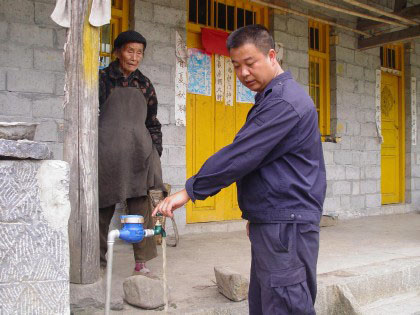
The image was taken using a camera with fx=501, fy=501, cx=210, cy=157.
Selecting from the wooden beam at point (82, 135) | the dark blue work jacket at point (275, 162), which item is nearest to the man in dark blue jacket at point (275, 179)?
the dark blue work jacket at point (275, 162)

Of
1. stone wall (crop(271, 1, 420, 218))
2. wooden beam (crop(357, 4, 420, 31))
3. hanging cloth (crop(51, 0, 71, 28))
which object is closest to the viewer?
hanging cloth (crop(51, 0, 71, 28))

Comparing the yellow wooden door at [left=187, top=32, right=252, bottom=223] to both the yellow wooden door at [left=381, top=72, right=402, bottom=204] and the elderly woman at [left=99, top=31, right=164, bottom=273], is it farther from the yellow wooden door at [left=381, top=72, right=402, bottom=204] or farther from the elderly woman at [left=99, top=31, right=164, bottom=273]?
the yellow wooden door at [left=381, top=72, right=402, bottom=204]

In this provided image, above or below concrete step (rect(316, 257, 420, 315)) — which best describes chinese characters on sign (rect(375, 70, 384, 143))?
above

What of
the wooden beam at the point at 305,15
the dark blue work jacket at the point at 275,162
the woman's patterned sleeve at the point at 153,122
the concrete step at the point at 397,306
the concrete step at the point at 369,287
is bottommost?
the concrete step at the point at 397,306

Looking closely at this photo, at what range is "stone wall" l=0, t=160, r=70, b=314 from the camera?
96.3 inches

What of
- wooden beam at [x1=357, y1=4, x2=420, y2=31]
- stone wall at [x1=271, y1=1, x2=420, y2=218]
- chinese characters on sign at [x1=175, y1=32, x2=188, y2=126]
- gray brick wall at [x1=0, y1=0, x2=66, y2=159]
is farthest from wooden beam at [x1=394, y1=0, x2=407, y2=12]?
gray brick wall at [x1=0, y1=0, x2=66, y2=159]

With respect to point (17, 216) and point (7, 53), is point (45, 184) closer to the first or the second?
point (17, 216)

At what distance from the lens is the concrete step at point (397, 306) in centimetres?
414

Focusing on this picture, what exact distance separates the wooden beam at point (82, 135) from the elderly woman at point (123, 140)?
0.58 meters

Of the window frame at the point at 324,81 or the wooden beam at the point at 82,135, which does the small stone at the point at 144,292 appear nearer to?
the wooden beam at the point at 82,135

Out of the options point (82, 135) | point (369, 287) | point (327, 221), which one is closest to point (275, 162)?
point (82, 135)

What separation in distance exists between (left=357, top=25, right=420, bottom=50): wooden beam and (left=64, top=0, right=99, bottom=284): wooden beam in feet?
18.6

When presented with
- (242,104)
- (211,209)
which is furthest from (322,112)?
(211,209)

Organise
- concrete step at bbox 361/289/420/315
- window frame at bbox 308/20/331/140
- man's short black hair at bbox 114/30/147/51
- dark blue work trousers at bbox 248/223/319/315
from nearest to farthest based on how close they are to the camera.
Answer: dark blue work trousers at bbox 248/223/319/315 < man's short black hair at bbox 114/30/147/51 < concrete step at bbox 361/289/420/315 < window frame at bbox 308/20/331/140
